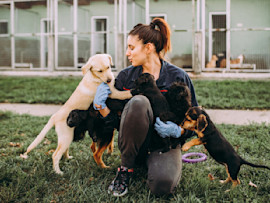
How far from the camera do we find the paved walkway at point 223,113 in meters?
6.29

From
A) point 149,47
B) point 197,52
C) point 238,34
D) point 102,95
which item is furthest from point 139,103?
point 238,34

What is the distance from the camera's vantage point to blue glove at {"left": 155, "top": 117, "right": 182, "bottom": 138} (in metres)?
3.03

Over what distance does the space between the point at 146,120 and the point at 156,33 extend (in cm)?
111

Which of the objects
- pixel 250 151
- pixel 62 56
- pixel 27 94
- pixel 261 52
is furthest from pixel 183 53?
pixel 250 151

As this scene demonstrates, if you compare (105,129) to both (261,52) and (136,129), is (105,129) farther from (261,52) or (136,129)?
(261,52)

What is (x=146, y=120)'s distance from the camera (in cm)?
299

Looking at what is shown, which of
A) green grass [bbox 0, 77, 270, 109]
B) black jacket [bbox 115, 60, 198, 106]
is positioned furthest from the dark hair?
green grass [bbox 0, 77, 270, 109]

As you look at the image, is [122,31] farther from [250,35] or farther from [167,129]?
[167,129]

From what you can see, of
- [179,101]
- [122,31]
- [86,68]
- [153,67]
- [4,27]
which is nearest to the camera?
[179,101]

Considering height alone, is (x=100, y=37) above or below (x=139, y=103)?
above

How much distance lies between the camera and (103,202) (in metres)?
2.93

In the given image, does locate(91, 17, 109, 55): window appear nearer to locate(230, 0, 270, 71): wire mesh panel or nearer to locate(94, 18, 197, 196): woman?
locate(230, 0, 270, 71): wire mesh panel

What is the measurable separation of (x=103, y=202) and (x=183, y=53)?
10.3 meters

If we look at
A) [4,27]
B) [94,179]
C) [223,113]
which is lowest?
[94,179]
